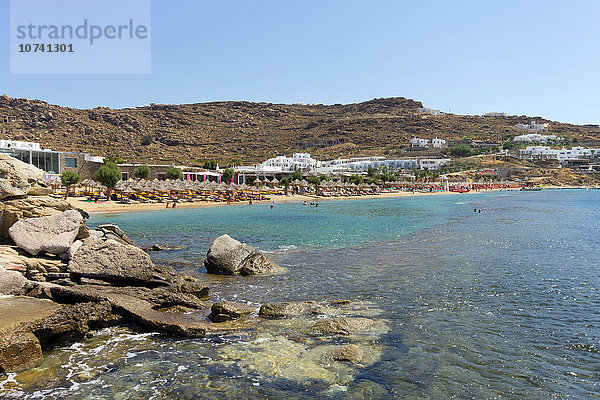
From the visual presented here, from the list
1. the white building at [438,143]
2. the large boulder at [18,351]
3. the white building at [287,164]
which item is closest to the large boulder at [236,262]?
the large boulder at [18,351]

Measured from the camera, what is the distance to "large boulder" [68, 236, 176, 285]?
9.54 m

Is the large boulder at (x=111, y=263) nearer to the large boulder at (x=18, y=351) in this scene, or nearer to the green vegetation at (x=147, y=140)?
the large boulder at (x=18, y=351)

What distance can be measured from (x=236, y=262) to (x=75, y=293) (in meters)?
5.66

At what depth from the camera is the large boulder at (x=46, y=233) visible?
995 cm

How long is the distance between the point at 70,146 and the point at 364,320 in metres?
105

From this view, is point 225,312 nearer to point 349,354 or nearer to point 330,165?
point 349,354

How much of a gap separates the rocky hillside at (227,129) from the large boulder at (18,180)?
8446 centimetres

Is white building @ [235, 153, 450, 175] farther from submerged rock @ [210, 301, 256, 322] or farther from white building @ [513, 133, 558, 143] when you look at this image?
submerged rock @ [210, 301, 256, 322]

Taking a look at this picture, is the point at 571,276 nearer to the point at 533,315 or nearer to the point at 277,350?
the point at 533,315

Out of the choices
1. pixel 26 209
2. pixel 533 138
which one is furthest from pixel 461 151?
pixel 26 209

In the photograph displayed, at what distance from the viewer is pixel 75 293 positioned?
27.2ft

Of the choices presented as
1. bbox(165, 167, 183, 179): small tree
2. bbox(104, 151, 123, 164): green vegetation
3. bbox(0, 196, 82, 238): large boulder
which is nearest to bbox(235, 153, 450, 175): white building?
bbox(165, 167, 183, 179): small tree

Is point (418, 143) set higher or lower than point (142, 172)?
higher

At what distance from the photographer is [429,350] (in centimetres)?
716
